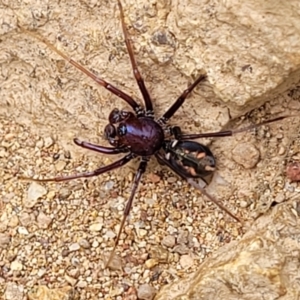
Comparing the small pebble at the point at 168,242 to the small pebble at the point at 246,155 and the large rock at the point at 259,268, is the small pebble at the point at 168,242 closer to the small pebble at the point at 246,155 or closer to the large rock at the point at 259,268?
the large rock at the point at 259,268

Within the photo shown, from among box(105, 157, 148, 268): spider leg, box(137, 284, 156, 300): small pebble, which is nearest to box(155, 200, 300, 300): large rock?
box(137, 284, 156, 300): small pebble

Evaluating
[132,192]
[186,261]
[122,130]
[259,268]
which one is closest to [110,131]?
[122,130]

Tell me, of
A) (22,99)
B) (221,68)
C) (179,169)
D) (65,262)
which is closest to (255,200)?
A: (179,169)

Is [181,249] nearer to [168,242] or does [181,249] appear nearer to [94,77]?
[168,242]

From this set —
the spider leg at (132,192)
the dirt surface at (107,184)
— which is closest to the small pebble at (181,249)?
the dirt surface at (107,184)

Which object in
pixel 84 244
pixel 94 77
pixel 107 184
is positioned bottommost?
pixel 84 244

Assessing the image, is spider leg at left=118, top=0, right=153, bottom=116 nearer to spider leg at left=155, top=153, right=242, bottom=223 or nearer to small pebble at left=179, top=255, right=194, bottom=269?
spider leg at left=155, top=153, right=242, bottom=223
